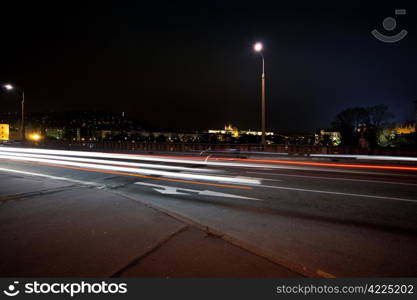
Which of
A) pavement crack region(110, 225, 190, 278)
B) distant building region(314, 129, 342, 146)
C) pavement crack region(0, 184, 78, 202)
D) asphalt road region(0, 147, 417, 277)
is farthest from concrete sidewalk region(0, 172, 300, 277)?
distant building region(314, 129, 342, 146)

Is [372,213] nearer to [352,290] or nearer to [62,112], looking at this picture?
[352,290]

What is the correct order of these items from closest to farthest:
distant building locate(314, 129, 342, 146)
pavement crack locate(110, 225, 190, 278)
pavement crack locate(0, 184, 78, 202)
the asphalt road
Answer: pavement crack locate(110, 225, 190, 278) < the asphalt road < pavement crack locate(0, 184, 78, 202) < distant building locate(314, 129, 342, 146)

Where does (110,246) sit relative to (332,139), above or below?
Result: below

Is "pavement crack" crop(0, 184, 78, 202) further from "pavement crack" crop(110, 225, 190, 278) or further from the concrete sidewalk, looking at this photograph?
"pavement crack" crop(110, 225, 190, 278)

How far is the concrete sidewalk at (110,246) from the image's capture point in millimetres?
3137

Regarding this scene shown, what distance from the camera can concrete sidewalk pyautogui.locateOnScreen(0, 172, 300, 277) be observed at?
10.3 feet

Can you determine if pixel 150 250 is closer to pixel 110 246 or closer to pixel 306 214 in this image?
pixel 110 246

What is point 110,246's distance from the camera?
380 centimetres

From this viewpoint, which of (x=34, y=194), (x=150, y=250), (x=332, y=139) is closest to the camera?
(x=150, y=250)

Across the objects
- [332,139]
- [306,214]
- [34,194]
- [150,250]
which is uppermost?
[332,139]

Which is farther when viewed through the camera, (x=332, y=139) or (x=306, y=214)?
(x=332, y=139)

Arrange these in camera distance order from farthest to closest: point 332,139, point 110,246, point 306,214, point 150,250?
point 332,139, point 306,214, point 110,246, point 150,250

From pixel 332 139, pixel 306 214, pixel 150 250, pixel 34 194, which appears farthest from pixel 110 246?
pixel 332 139

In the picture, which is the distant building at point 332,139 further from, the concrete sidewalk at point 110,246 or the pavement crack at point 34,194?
the concrete sidewalk at point 110,246
